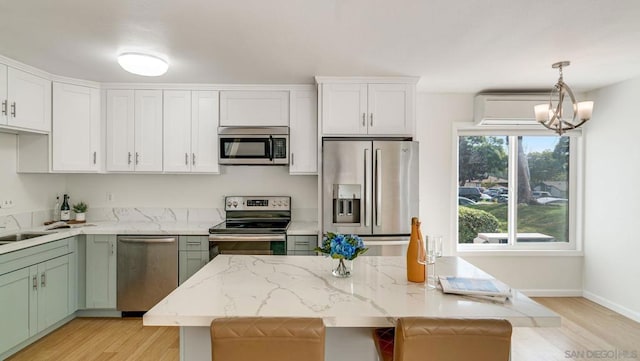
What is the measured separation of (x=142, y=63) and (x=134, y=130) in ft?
4.06

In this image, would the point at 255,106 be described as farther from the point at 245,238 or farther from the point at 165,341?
the point at 165,341

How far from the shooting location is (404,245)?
3.18m

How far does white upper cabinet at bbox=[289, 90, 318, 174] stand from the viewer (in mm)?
3582

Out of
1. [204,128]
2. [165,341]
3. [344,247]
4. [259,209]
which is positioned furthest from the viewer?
[259,209]

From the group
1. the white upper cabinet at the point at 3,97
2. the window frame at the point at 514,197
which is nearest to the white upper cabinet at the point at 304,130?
the window frame at the point at 514,197

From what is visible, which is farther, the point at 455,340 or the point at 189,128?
the point at 189,128

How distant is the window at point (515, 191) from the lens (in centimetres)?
410

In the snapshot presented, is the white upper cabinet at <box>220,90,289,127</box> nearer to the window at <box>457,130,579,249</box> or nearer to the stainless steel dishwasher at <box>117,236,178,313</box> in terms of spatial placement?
the stainless steel dishwasher at <box>117,236,178,313</box>

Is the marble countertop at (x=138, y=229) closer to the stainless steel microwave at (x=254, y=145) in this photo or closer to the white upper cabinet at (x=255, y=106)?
the stainless steel microwave at (x=254, y=145)

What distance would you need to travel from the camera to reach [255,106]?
3.60 metres

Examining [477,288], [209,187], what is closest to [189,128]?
[209,187]

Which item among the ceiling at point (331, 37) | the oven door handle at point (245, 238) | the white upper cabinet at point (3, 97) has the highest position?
the ceiling at point (331, 37)

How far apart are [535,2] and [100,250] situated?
4.05 meters

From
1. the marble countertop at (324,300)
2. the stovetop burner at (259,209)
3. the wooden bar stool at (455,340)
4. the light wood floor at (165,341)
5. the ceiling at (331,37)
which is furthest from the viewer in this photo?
the stovetop burner at (259,209)
